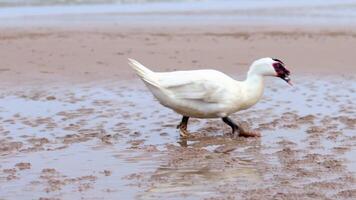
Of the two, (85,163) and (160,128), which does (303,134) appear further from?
(85,163)

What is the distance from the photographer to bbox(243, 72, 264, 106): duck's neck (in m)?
8.04

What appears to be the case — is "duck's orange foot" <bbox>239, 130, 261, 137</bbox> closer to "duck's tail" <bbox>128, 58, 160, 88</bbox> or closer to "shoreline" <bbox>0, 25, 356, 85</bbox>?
"duck's tail" <bbox>128, 58, 160, 88</bbox>

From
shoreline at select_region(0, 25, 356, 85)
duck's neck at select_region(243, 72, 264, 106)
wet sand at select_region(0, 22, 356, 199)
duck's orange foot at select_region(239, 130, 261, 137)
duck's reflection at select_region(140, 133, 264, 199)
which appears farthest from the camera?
shoreline at select_region(0, 25, 356, 85)

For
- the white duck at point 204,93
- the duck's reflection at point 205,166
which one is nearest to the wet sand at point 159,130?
the duck's reflection at point 205,166

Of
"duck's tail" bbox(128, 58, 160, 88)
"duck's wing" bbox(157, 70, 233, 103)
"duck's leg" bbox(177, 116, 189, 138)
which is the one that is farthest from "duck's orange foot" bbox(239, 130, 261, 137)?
"duck's tail" bbox(128, 58, 160, 88)

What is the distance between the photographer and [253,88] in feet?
26.5

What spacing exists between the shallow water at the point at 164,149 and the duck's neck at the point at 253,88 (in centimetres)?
40

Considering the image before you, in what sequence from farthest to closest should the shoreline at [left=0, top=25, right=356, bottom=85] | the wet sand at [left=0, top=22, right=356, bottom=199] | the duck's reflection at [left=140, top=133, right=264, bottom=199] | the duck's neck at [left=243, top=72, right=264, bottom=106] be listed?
the shoreline at [left=0, top=25, right=356, bottom=85] → the duck's neck at [left=243, top=72, right=264, bottom=106] → the wet sand at [left=0, top=22, right=356, bottom=199] → the duck's reflection at [left=140, top=133, right=264, bottom=199]

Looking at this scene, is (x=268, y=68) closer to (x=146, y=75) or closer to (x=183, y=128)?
(x=183, y=128)

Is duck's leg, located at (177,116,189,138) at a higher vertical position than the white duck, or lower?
lower

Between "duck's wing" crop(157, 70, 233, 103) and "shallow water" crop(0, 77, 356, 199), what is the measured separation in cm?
41

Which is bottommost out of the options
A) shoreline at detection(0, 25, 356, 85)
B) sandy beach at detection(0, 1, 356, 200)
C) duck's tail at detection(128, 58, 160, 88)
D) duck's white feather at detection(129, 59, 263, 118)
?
shoreline at detection(0, 25, 356, 85)

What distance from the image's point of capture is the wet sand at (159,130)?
19.9 ft

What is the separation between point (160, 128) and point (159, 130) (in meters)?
0.11
